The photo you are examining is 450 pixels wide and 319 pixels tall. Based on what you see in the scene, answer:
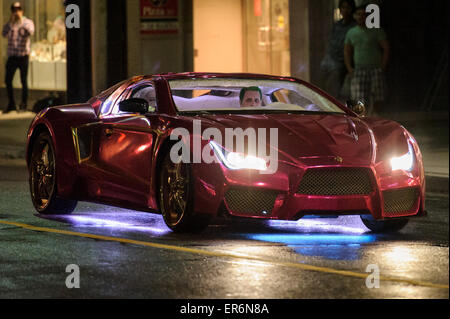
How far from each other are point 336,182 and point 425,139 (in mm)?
10083

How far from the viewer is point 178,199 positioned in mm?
10086

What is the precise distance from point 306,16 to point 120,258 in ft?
50.3

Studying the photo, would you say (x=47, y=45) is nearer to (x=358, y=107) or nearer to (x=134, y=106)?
(x=358, y=107)

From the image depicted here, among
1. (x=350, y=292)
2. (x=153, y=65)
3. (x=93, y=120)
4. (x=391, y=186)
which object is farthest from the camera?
(x=153, y=65)

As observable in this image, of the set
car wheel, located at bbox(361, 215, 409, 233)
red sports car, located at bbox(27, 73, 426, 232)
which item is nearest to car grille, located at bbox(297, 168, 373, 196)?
red sports car, located at bbox(27, 73, 426, 232)

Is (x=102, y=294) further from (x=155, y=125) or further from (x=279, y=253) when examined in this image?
(x=155, y=125)

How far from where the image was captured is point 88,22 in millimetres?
18859

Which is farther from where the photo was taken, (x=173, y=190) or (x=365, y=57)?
(x=365, y=57)

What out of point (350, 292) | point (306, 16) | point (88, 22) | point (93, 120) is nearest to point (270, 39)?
point (306, 16)

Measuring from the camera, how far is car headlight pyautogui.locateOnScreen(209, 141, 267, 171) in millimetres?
9664

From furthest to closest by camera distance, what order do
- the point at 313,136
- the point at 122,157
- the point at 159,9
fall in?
1. the point at 159,9
2. the point at 122,157
3. the point at 313,136
